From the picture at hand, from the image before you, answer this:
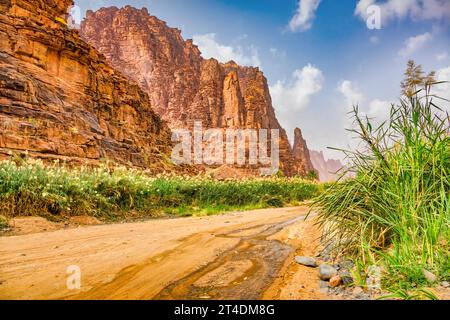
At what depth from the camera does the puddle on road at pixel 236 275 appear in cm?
207

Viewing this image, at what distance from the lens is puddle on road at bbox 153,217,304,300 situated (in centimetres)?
207

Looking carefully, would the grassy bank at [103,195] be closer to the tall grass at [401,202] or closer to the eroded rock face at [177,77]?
the tall grass at [401,202]

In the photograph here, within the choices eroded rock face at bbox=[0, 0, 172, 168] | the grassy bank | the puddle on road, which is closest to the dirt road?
the puddle on road

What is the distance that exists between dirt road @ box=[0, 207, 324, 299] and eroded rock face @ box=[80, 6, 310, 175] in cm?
7405

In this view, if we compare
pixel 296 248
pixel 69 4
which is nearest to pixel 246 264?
pixel 296 248

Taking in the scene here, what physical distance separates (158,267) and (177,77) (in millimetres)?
94885

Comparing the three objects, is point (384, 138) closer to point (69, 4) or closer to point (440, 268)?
point (440, 268)

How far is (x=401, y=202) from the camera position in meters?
2.56

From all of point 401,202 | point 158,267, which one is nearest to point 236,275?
point 158,267

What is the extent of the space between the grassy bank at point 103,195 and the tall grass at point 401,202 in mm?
5841

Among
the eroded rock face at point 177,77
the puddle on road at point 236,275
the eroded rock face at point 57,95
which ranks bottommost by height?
the puddle on road at point 236,275

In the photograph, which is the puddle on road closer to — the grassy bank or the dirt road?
the dirt road

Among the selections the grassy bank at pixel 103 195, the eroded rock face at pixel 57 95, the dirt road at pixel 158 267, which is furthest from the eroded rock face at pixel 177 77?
the dirt road at pixel 158 267
